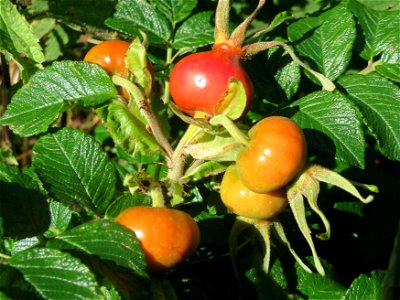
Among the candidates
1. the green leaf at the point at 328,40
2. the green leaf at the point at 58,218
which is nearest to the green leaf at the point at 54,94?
the green leaf at the point at 58,218

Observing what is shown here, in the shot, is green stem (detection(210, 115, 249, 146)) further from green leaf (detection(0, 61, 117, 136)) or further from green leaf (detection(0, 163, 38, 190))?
green leaf (detection(0, 163, 38, 190))

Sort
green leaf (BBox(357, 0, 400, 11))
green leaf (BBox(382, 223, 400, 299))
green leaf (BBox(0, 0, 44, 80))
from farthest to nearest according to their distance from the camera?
green leaf (BBox(357, 0, 400, 11)) < green leaf (BBox(0, 0, 44, 80)) < green leaf (BBox(382, 223, 400, 299))

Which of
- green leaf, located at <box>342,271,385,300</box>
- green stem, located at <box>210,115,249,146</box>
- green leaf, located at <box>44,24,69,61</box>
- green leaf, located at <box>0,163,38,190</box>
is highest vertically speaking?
green stem, located at <box>210,115,249,146</box>

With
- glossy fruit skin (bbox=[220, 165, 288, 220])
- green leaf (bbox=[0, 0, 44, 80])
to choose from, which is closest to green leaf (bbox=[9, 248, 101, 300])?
glossy fruit skin (bbox=[220, 165, 288, 220])

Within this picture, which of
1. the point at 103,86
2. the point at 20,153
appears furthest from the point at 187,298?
the point at 20,153

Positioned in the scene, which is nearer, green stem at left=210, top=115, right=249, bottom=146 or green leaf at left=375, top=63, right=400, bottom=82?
green stem at left=210, top=115, right=249, bottom=146

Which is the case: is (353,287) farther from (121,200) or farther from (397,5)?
(397,5)

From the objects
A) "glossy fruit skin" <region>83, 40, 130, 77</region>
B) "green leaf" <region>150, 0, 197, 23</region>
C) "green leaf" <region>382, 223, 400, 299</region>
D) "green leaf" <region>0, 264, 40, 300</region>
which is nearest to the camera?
"green leaf" <region>382, 223, 400, 299</region>
